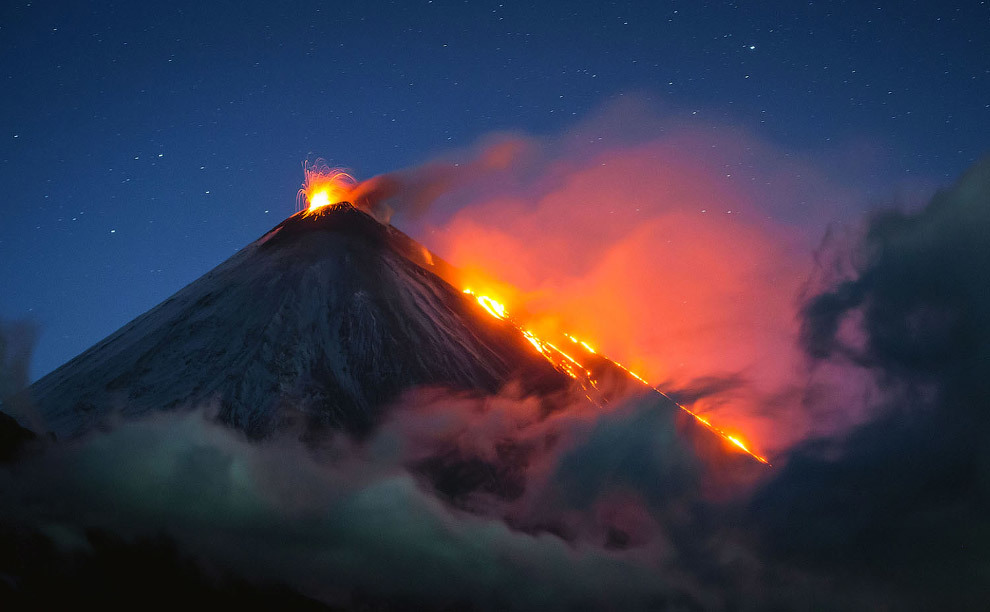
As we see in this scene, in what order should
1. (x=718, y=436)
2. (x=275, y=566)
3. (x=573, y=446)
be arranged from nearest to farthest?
(x=275, y=566), (x=573, y=446), (x=718, y=436)

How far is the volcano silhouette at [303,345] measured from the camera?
41031 mm

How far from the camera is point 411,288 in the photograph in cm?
5397

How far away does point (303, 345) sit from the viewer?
44406 millimetres

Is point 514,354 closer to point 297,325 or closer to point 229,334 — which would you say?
point 297,325

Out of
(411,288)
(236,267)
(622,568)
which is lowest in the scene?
(622,568)

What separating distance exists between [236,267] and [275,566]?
Result: 25604 mm

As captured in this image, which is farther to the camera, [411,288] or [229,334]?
[411,288]

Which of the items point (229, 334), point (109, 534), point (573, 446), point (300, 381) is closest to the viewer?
point (109, 534)

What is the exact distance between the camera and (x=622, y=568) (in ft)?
149

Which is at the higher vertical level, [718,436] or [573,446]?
[718,436]

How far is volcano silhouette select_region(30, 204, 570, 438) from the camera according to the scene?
4103cm

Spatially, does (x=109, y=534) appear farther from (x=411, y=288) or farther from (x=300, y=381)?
(x=411, y=288)

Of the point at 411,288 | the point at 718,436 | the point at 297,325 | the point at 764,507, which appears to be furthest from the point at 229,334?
the point at 718,436

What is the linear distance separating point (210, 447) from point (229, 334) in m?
11.0
